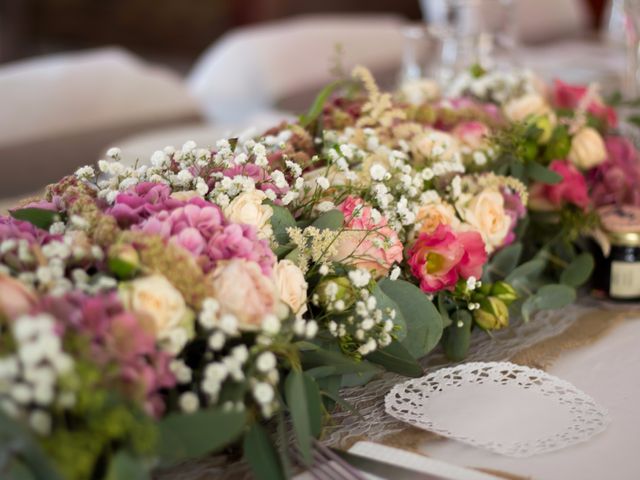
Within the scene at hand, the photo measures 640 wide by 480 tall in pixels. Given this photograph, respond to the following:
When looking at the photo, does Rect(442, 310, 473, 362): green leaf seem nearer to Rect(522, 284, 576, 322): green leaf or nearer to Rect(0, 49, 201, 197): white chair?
Rect(522, 284, 576, 322): green leaf

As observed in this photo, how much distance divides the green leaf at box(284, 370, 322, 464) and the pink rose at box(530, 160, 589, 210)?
0.50 metres

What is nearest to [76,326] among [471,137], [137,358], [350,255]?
[137,358]

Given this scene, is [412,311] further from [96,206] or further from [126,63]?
[126,63]

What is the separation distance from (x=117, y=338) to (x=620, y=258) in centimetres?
72

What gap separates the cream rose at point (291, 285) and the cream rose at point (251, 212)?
0.04 m

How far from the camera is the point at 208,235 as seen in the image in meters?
0.70

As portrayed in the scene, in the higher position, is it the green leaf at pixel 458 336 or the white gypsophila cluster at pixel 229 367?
the white gypsophila cluster at pixel 229 367

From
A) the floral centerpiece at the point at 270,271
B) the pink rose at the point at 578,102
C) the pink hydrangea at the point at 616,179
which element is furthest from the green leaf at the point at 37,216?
the pink rose at the point at 578,102

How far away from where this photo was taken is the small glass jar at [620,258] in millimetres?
1047

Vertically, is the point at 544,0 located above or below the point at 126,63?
above

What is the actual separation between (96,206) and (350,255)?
242mm

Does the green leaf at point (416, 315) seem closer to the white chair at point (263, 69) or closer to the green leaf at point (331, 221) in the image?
the green leaf at point (331, 221)

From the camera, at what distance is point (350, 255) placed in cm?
79

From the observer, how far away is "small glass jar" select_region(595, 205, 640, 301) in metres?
1.05
